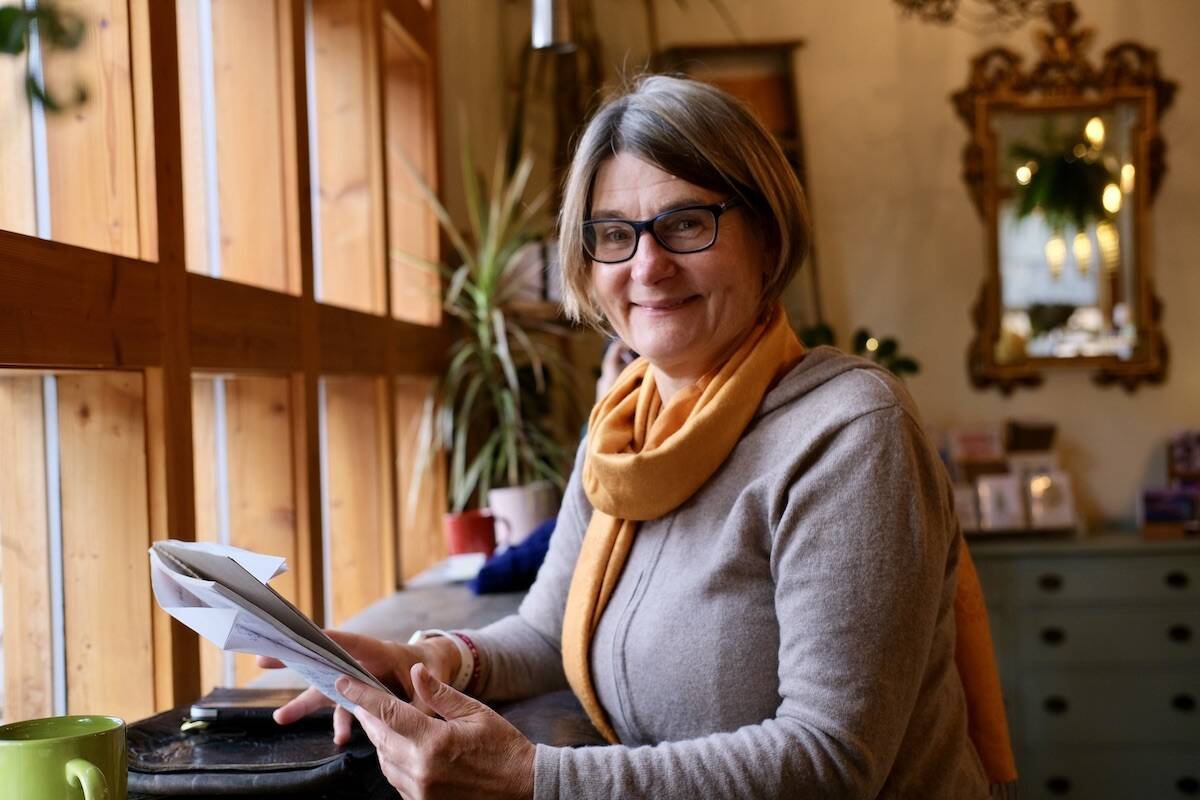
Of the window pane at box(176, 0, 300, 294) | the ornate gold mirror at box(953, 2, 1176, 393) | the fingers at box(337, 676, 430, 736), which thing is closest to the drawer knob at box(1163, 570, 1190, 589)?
the ornate gold mirror at box(953, 2, 1176, 393)

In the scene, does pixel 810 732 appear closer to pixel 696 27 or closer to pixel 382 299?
pixel 382 299

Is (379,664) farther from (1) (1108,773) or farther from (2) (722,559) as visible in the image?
(1) (1108,773)

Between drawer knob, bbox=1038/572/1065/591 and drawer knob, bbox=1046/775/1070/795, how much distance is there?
61 centimetres

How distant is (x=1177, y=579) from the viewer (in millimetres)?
3857

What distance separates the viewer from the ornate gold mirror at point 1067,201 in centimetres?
412

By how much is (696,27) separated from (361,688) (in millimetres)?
3574

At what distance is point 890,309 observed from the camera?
426cm

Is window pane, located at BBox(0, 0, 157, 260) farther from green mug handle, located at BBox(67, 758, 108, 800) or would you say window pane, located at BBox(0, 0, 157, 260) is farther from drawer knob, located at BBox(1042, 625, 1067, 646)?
drawer knob, located at BBox(1042, 625, 1067, 646)

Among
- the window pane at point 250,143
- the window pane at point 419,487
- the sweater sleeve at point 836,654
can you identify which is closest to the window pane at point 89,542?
the window pane at point 250,143

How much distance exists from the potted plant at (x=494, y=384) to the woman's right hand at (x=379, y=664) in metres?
1.42

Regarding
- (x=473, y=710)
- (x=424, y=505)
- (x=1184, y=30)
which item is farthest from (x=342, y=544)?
(x=1184, y=30)

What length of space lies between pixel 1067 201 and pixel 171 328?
133 inches

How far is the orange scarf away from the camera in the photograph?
133 cm

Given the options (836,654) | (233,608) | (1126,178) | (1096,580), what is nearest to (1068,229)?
(1126,178)
